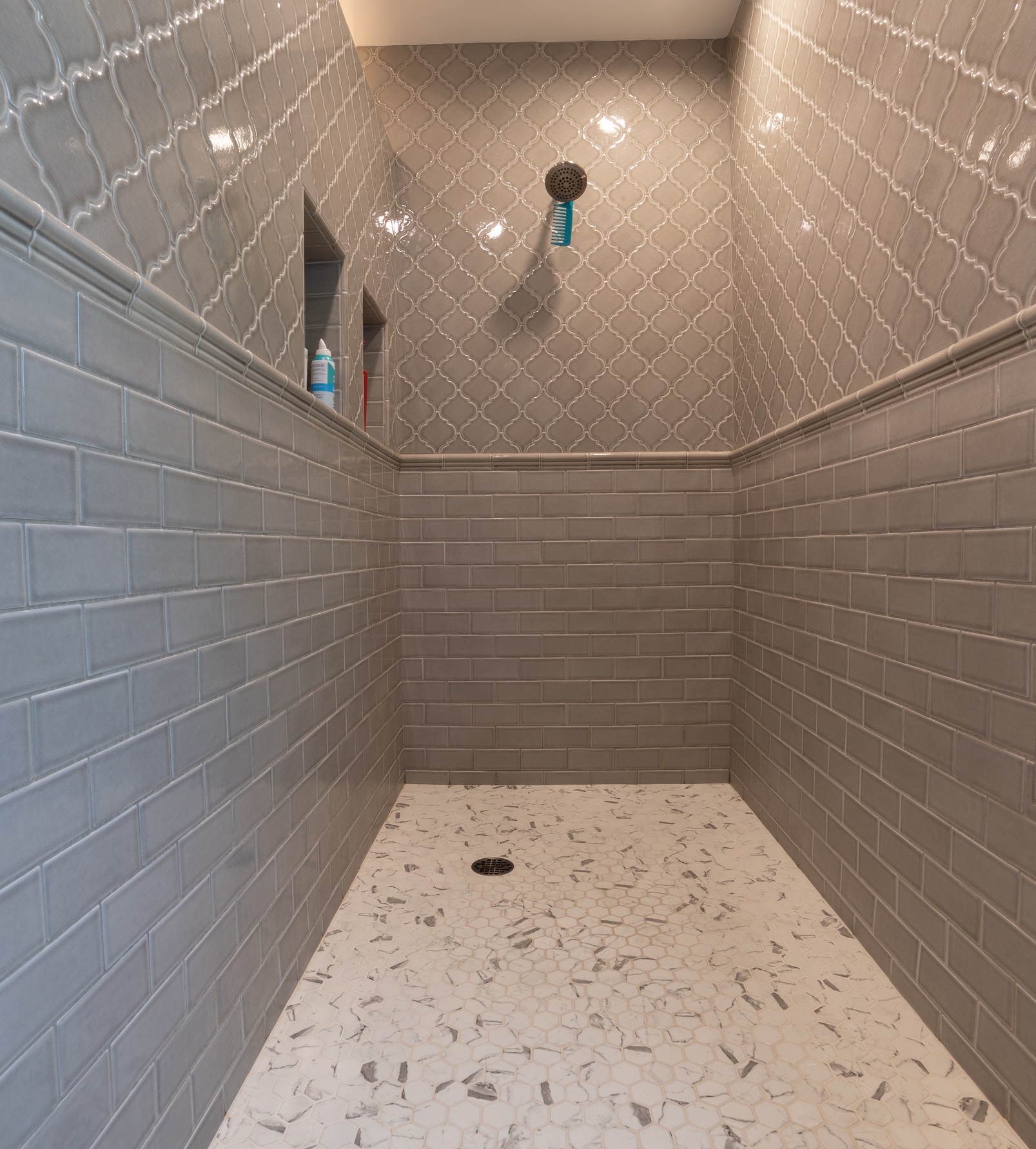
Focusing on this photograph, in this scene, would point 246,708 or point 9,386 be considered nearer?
point 9,386

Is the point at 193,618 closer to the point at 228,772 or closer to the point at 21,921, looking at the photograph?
the point at 228,772

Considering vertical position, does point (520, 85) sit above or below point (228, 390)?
above

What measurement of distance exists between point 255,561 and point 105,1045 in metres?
0.72

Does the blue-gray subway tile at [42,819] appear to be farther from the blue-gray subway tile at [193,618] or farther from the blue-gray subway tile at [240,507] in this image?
the blue-gray subway tile at [240,507]

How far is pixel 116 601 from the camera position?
0.84m

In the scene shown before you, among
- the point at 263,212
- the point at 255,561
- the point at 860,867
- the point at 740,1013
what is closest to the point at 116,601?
the point at 255,561

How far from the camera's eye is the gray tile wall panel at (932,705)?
112 centimetres

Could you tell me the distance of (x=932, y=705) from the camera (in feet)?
4.45

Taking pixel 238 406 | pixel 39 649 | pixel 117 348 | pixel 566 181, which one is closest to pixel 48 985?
pixel 39 649

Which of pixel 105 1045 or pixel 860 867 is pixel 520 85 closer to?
pixel 860 867

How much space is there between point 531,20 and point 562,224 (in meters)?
0.72

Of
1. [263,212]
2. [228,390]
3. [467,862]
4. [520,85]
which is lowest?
A: [467,862]

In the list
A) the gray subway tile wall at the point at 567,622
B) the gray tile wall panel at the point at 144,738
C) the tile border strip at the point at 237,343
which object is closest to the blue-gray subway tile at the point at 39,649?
the gray tile wall panel at the point at 144,738

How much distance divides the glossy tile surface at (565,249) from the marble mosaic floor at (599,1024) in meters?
1.60
